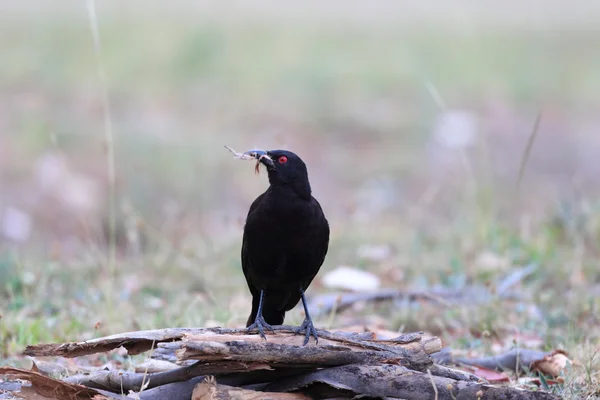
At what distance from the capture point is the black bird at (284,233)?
4043 mm

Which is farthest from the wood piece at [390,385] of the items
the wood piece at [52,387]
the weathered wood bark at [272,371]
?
the wood piece at [52,387]

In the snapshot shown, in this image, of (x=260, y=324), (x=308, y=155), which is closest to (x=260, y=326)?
(x=260, y=324)

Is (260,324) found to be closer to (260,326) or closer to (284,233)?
(260,326)

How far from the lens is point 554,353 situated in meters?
4.52

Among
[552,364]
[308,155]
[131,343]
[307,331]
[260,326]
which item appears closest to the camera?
[131,343]

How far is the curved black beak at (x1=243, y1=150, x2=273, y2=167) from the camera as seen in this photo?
4.11 meters

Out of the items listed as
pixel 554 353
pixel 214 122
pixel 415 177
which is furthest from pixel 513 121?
pixel 554 353

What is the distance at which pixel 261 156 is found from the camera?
4.15m

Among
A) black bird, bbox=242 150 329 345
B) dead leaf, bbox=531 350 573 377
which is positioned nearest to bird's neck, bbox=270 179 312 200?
black bird, bbox=242 150 329 345

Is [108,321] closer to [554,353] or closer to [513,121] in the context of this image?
[554,353]

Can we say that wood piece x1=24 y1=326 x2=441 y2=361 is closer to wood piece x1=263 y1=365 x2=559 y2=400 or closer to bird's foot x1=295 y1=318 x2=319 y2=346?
bird's foot x1=295 y1=318 x2=319 y2=346

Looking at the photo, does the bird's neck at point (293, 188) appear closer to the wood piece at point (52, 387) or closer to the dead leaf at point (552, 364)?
the wood piece at point (52, 387)

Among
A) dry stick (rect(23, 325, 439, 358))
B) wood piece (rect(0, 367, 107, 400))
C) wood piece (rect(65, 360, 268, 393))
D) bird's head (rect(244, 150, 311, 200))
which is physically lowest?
wood piece (rect(65, 360, 268, 393))

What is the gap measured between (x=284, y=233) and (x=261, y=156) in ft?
1.21
